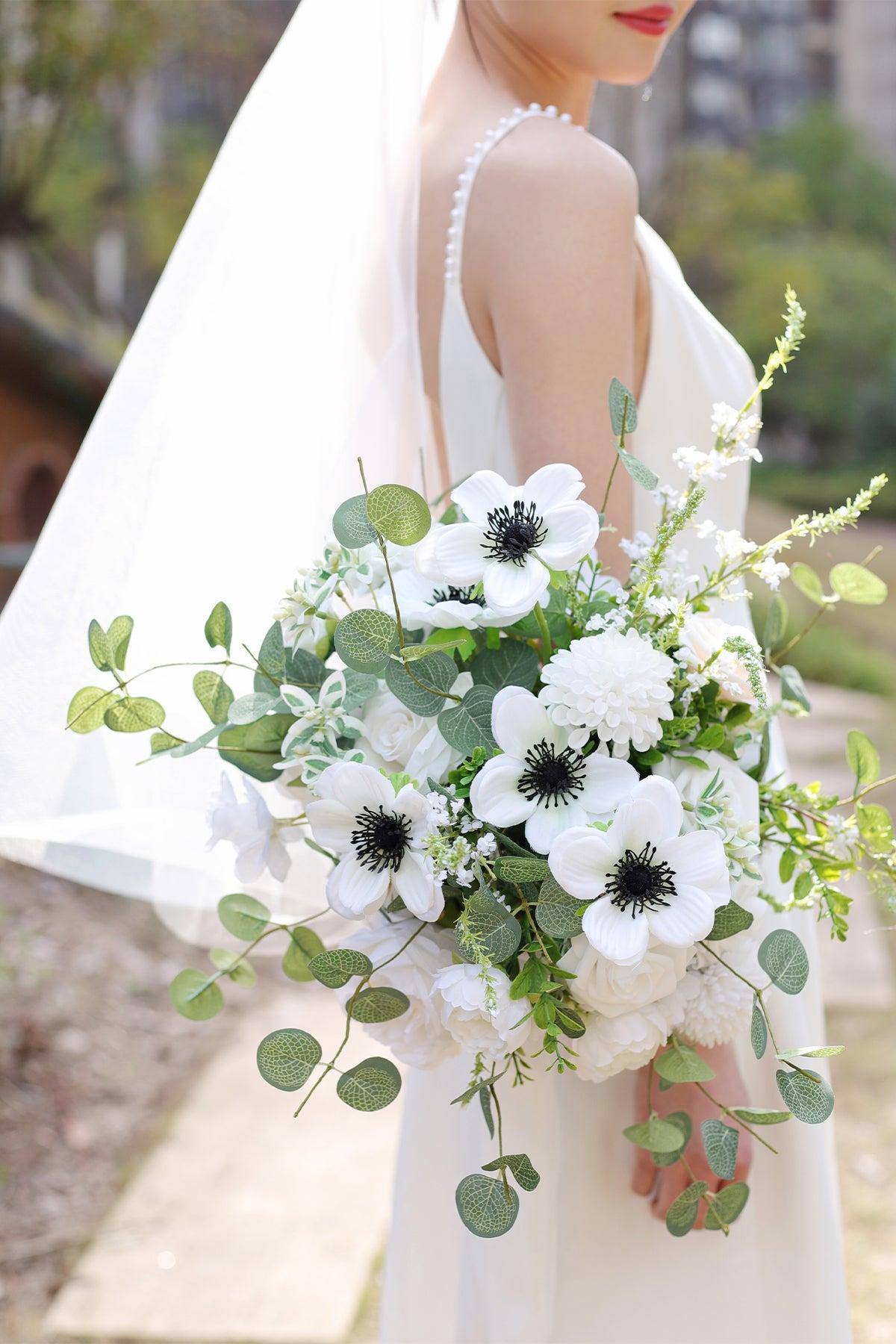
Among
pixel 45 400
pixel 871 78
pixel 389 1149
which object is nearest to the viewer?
pixel 389 1149

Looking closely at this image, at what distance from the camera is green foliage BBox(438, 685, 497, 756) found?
102 cm

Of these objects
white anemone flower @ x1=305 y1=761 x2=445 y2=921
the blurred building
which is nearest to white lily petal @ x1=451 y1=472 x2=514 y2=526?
white anemone flower @ x1=305 y1=761 x2=445 y2=921

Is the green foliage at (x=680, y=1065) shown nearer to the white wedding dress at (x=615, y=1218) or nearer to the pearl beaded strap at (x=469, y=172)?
the white wedding dress at (x=615, y=1218)

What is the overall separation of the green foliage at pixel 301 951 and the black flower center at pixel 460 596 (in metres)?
0.37

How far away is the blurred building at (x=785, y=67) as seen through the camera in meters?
25.6

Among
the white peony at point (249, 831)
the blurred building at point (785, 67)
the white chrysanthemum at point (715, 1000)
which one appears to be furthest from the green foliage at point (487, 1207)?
the blurred building at point (785, 67)

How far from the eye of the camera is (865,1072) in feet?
11.4

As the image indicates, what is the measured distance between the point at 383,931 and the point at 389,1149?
2144 millimetres

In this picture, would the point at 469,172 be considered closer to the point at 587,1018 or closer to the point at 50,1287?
the point at 587,1018

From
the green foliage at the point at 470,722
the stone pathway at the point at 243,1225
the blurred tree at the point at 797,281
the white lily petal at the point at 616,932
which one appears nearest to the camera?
the white lily petal at the point at 616,932

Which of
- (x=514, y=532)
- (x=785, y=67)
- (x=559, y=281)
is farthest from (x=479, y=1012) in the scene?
(x=785, y=67)

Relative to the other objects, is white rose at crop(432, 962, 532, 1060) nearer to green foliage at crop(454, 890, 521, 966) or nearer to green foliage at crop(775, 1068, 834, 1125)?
green foliage at crop(454, 890, 521, 966)

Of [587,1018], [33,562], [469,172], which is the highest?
[469,172]

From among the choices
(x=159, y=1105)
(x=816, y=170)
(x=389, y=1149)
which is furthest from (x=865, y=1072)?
(x=816, y=170)
